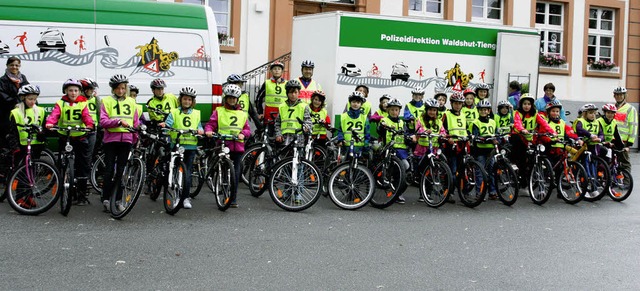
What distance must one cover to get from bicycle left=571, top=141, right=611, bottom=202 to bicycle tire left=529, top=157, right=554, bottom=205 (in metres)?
0.87

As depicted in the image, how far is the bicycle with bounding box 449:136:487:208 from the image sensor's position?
36.4 feet

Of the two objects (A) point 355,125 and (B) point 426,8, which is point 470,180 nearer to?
(A) point 355,125

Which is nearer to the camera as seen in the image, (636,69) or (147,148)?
(147,148)

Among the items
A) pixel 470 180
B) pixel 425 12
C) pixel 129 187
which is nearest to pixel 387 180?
pixel 470 180

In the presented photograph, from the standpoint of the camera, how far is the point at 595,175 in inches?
497

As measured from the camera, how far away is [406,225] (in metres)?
9.65

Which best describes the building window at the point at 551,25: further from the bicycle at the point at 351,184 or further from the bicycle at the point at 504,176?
the bicycle at the point at 351,184

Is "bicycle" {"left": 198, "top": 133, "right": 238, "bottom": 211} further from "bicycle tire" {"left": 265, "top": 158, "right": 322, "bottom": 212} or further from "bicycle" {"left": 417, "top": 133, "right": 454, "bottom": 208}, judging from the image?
"bicycle" {"left": 417, "top": 133, "right": 454, "bottom": 208}

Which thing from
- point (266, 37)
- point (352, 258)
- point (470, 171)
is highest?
point (266, 37)

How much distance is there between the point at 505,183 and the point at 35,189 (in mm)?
6209

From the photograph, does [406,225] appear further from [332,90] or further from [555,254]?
[332,90]

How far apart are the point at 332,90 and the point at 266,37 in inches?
265

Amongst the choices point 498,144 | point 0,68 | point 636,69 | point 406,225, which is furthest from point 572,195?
point 636,69

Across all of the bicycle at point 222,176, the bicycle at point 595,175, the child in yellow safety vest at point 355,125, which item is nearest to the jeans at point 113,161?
the bicycle at point 222,176
